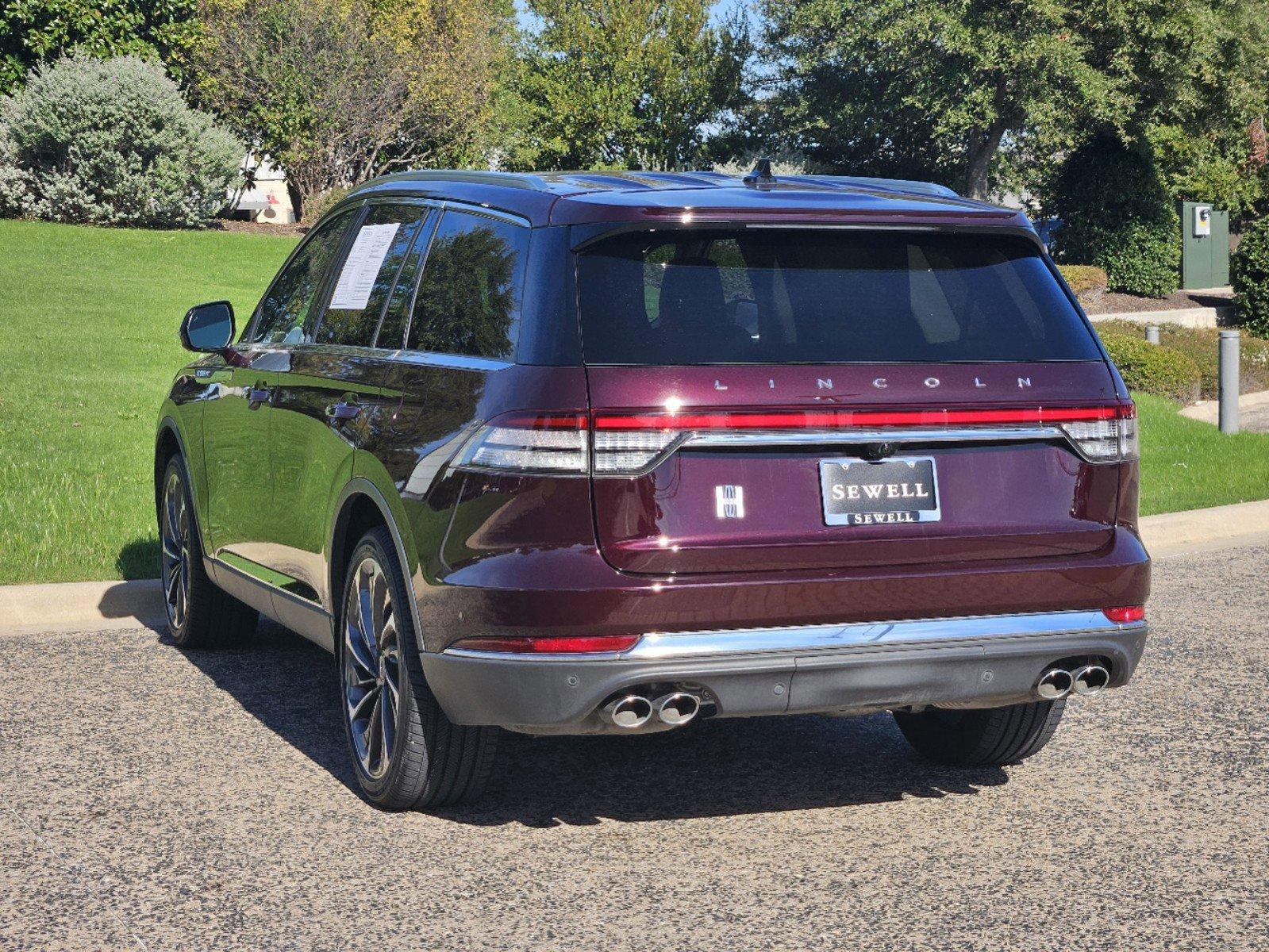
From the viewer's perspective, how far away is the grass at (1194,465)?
11.9m

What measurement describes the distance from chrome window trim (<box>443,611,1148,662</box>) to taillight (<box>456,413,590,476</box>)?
1.58 ft

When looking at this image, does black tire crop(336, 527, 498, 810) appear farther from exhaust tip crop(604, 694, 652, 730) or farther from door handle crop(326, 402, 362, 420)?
exhaust tip crop(604, 694, 652, 730)

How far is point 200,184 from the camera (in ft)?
107

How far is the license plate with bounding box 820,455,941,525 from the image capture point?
447cm

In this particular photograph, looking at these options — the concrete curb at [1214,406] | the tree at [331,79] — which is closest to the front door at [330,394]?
the concrete curb at [1214,406]

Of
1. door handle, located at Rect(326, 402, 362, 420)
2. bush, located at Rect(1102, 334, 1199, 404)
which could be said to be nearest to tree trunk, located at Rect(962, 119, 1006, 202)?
bush, located at Rect(1102, 334, 1199, 404)

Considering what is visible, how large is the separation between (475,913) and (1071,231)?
113 feet

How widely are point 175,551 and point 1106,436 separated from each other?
14.8 feet

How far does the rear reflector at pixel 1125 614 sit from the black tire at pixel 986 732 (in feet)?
2.08

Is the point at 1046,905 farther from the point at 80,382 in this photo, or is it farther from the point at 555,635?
the point at 80,382

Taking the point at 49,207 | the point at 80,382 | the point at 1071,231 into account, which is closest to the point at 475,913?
the point at 80,382

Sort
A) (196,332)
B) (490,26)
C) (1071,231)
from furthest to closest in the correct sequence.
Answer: (490,26) < (1071,231) < (196,332)

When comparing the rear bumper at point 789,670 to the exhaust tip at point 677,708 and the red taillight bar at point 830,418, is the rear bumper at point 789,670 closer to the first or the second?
the exhaust tip at point 677,708

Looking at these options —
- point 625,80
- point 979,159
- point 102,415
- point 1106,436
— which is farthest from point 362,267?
point 625,80
